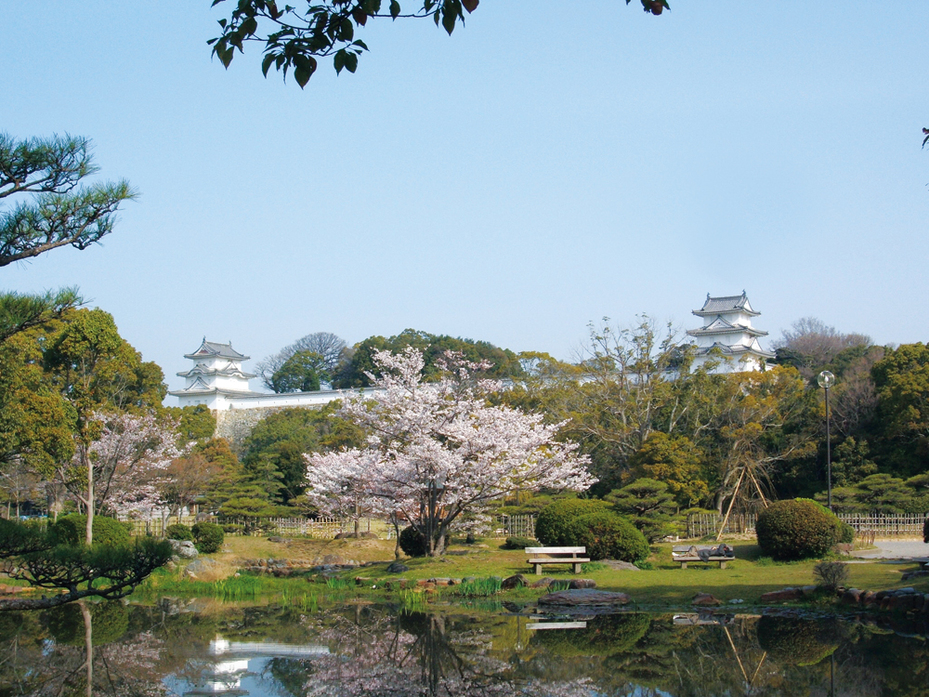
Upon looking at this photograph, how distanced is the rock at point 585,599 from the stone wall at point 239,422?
47020mm

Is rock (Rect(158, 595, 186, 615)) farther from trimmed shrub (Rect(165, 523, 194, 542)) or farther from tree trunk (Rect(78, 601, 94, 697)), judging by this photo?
trimmed shrub (Rect(165, 523, 194, 542))

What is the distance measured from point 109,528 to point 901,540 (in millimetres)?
19418

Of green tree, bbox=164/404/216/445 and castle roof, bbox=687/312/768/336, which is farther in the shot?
castle roof, bbox=687/312/768/336

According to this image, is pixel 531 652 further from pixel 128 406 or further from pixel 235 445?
pixel 235 445

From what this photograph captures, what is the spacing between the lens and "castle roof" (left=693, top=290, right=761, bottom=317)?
56.5 metres

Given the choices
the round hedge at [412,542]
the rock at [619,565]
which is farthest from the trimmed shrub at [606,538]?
the round hedge at [412,542]

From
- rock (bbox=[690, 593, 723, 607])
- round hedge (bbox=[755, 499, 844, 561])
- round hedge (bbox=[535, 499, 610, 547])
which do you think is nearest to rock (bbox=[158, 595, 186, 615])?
round hedge (bbox=[535, 499, 610, 547])

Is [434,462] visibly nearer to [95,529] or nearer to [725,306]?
[95,529]

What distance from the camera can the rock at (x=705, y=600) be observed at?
11.8 metres

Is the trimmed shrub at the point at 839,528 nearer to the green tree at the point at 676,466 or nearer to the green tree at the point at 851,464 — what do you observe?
the green tree at the point at 676,466

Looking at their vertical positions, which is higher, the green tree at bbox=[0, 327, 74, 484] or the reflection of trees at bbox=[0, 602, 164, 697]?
the green tree at bbox=[0, 327, 74, 484]

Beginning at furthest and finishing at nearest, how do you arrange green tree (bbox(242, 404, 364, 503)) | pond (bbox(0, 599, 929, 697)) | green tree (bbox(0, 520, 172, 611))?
green tree (bbox(242, 404, 364, 503)) → pond (bbox(0, 599, 929, 697)) → green tree (bbox(0, 520, 172, 611))

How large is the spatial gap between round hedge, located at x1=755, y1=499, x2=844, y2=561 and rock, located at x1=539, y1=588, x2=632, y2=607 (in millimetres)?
5996

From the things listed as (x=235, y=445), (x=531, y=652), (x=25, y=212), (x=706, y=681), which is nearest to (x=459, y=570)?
(x=531, y=652)
